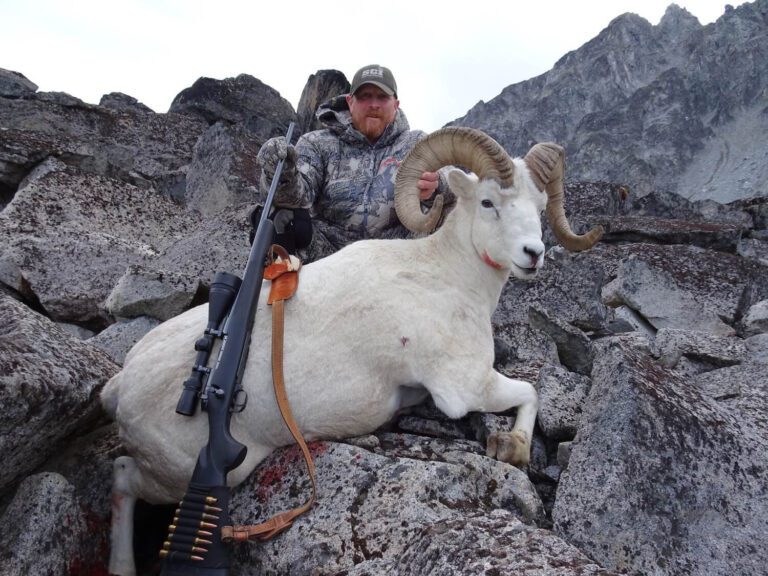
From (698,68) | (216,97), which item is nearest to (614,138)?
(698,68)

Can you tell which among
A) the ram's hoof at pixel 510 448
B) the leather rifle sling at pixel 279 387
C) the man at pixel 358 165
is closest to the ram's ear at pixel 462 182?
the leather rifle sling at pixel 279 387

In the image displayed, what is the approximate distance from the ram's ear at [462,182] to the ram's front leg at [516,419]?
1.55m

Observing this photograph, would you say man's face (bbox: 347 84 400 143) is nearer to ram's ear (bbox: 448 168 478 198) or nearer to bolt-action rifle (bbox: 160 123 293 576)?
ram's ear (bbox: 448 168 478 198)

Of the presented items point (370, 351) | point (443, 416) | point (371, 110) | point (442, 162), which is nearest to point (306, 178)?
point (371, 110)

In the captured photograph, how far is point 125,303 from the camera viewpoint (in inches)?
275

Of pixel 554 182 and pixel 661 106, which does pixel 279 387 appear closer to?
pixel 554 182

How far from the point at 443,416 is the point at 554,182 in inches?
91.9

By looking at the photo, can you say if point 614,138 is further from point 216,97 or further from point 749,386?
point 749,386

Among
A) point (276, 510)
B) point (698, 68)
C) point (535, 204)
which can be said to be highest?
point (698, 68)

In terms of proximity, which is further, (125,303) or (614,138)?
(614,138)

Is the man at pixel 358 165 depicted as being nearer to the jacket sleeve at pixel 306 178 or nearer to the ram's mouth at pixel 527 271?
the jacket sleeve at pixel 306 178

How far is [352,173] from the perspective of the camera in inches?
283

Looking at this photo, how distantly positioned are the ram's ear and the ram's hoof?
198 cm

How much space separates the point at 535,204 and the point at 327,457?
8.62ft
